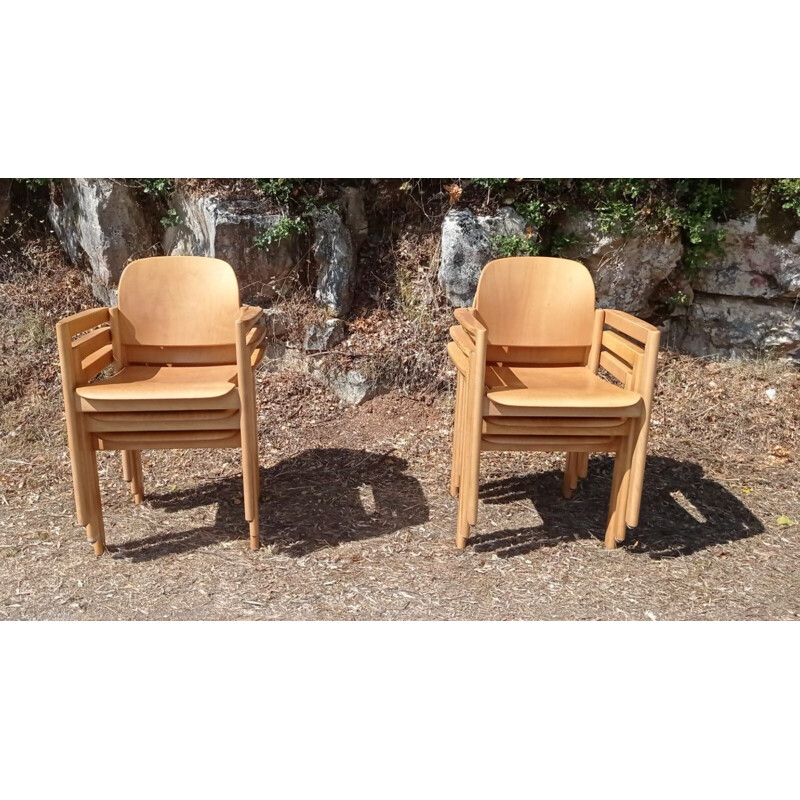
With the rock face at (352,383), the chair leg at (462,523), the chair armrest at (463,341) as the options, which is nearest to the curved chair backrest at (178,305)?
the chair armrest at (463,341)

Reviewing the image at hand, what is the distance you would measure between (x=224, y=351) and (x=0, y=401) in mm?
2309

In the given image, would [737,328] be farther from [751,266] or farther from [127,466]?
[127,466]

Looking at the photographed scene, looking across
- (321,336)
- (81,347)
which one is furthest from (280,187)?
(81,347)

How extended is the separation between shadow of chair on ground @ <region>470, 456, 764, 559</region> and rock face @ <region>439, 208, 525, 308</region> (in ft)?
5.35

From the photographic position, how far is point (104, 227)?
5.02m

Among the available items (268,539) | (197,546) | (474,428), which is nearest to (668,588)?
(474,428)

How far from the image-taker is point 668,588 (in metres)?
2.92

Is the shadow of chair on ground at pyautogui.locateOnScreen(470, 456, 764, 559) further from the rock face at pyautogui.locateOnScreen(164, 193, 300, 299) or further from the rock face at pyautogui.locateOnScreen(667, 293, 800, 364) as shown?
the rock face at pyautogui.locateOnScreen(164, 193, 300, 299)

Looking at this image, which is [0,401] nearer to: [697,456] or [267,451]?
[267,451]

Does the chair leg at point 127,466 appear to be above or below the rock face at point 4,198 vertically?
below

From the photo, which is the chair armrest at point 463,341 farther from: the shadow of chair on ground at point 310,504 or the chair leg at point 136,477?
the chair leg at point 136,477

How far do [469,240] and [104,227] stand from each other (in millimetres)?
2717

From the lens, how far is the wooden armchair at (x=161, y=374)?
9.30ft

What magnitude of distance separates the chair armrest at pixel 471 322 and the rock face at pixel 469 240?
4.97ft
